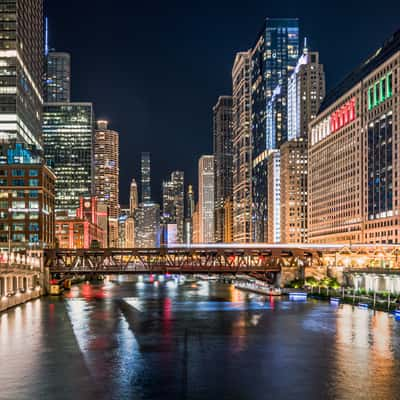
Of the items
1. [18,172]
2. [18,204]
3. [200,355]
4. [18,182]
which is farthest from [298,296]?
[18,172]

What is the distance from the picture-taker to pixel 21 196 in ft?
620

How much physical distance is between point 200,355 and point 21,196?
137816mm

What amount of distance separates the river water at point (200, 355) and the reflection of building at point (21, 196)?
91162 millimetres

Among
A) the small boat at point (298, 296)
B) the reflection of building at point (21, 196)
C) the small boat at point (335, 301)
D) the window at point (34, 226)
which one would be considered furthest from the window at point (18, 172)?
the small boat at point (335, 301)

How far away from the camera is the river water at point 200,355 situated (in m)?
47.4

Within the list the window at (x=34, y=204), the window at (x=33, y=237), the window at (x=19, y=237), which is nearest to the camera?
the window at (x=34, y=204)

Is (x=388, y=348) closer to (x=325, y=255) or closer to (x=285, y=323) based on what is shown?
(x=285, y=323)

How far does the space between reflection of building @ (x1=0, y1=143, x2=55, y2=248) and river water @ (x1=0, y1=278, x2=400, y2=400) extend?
9116cm

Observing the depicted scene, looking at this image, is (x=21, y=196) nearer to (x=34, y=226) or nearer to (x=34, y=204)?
(x=34, y=204)

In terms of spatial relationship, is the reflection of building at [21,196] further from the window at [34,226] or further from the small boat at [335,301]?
the small boat at [335,301]

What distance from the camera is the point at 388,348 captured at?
6494cm

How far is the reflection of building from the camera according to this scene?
619 feet

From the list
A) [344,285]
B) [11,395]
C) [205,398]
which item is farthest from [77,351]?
[344,285]

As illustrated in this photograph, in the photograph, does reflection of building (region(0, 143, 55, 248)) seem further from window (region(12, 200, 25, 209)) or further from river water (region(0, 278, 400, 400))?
river water (region(0, 278, 400, 400))
